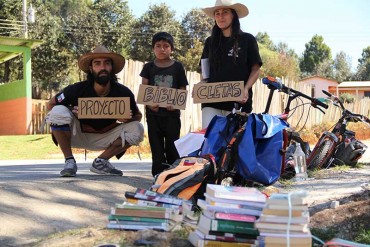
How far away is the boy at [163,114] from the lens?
5859mm

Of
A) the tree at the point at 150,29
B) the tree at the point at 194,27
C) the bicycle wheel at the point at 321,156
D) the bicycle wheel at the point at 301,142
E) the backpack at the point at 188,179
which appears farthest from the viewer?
the tree at the point at 194,27

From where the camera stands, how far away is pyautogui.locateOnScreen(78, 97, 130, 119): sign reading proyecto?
588 centimetres

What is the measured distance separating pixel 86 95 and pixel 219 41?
1662mm

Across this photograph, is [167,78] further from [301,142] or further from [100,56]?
[301,142]

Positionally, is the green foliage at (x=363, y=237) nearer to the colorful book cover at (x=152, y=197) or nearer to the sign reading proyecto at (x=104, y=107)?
the colorful book cover at (x=152, y=197)

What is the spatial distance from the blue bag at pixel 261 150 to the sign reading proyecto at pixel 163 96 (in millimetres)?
976

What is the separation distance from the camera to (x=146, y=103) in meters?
5.79

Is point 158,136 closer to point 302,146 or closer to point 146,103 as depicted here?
point 146,103

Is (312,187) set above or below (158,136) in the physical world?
below

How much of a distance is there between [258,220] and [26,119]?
2166cm

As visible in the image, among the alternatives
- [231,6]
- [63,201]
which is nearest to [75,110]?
[63,201]

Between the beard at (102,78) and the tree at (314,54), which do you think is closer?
the beard at (102,78)

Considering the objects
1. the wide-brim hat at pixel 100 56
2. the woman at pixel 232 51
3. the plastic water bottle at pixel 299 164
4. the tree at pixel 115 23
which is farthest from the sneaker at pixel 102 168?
the tree at pixel 115 23

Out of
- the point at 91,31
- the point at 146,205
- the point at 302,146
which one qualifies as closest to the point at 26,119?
the point at 91,31
